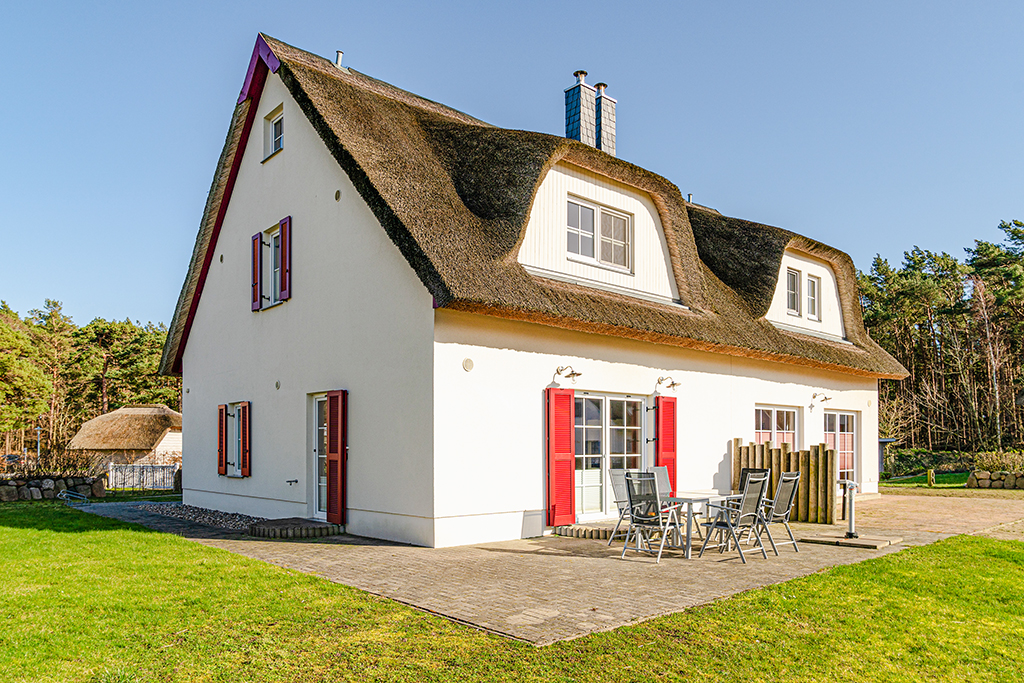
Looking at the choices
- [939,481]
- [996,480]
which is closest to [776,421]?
[996,480]

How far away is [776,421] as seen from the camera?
46.8 ft

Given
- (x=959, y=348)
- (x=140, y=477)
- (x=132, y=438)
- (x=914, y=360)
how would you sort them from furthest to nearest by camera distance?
(x=914, y=360) → (x=959, y=348) → (x=132, y=438) → (x=140, y=477)

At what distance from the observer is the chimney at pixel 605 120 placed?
45.9ft

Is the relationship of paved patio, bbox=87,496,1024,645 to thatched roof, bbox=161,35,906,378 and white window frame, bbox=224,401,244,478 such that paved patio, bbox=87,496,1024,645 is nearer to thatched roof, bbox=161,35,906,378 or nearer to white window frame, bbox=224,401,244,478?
white window frame, bbox=224,401,244,478

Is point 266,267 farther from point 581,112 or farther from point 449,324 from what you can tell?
point 581,112

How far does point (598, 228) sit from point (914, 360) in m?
30.4

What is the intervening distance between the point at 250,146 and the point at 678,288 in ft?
25.3

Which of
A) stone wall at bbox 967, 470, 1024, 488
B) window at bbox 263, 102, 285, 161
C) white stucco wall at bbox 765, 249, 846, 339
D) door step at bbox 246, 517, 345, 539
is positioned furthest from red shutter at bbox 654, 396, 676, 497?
stone wall at bbox 967, 470, 1024, 488

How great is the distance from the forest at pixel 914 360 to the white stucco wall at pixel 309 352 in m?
7.67

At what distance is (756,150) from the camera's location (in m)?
14.5

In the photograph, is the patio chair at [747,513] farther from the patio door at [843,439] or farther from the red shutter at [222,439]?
the patio door at [843,439]

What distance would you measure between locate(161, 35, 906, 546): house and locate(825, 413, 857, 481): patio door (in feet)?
4.28

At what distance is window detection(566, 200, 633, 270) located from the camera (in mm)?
10844

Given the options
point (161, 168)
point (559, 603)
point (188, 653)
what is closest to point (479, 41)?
point (161, 168)
